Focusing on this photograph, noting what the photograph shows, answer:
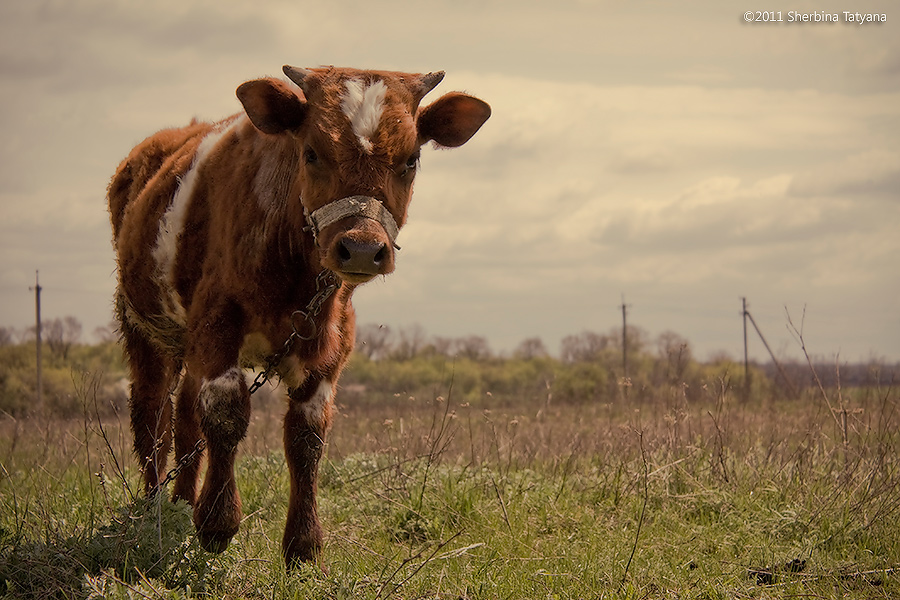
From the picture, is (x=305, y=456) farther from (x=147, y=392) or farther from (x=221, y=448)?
(x=147, y=392)

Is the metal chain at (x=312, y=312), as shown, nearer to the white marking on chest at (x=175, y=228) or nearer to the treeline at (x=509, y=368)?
the white marking on chest at (x=175, y=228)

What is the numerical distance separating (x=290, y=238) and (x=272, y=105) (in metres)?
0.74

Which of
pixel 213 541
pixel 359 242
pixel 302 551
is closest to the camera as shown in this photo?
pixel 359 242

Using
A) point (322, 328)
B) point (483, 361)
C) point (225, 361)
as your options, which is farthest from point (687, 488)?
point (483, 361)

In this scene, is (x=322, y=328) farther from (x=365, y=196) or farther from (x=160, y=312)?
(x=160, y=312)

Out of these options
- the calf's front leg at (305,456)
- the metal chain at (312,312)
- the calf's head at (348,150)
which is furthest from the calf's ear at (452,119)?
the calf's front leg at (305,456)

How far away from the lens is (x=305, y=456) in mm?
5359

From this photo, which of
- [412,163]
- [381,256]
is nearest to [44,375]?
[412,163]

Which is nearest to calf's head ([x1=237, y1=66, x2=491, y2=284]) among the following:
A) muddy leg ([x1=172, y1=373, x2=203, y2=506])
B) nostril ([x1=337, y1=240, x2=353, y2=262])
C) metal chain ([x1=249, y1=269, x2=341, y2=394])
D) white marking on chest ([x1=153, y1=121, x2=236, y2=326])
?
nostril ([x1=337, y1=240, x2=353, y2=262])

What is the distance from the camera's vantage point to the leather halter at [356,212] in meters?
4.44

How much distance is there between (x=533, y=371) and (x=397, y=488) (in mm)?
33702

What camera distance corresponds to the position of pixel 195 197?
552 centimetres

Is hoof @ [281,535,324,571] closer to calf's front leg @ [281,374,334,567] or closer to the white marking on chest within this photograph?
calf's front leg @ [281,374,334,567]

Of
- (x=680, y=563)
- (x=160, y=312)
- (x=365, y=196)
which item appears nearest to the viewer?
(x=365, y=196)
